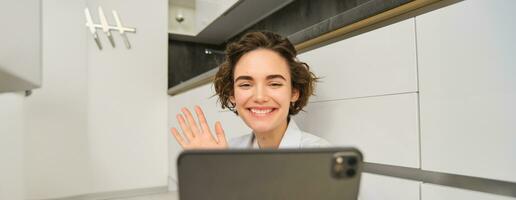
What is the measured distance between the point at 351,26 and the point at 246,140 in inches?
15.2

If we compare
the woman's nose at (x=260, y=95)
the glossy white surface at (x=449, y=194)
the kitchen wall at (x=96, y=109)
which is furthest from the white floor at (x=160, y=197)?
the glossy white surface at (x=449, y=194)

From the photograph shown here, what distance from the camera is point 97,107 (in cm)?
217

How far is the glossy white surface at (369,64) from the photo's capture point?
669 millimetres

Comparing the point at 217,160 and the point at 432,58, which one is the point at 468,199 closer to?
the point at 432,58

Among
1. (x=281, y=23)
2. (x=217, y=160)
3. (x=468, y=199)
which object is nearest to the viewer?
(x=217, y=160)

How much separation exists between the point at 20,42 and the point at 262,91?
55 centimetres

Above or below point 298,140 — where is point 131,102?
above

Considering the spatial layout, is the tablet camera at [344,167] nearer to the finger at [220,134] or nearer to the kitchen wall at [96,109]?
the finger at [220,134]

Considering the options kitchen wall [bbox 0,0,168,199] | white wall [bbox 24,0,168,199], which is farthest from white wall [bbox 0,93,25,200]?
white wall [bbox 24,0,168,199]

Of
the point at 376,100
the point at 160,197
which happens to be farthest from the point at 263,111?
the point at 160,197

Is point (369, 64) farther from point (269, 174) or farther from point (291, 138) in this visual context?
point (269, 174)

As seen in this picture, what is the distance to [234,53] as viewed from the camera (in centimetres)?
81

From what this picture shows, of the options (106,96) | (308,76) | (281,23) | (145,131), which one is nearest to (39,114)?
(106,96)

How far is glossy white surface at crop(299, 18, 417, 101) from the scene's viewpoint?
669 millimetres
